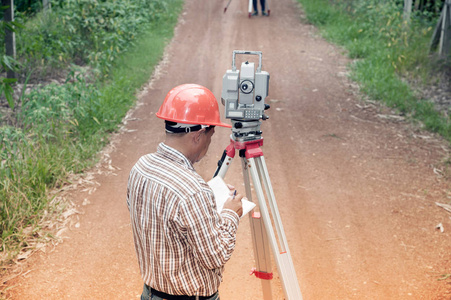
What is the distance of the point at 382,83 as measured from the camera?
28.7 ft

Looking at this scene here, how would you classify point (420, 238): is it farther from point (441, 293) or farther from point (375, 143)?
point (375, 143)

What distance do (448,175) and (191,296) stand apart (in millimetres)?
4911

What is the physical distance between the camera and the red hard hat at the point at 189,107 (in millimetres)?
2010

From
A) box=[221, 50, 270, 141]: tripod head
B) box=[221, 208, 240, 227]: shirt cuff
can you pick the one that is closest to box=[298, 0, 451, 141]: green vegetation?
box=[221, 50, 270, 141]: tripod head

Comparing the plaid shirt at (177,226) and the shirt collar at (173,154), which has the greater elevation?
the shirt collar at (173,154)

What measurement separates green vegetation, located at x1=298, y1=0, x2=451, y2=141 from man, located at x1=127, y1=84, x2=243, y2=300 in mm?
5916

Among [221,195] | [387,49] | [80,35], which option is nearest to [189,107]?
[221,195]

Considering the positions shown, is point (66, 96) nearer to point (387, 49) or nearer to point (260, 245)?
Result: point (260, 245)

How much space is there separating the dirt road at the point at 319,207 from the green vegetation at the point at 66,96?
0.34 meters

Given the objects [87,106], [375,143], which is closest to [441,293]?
[375,143]

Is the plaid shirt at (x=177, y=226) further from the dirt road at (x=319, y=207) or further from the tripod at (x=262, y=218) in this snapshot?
the dirt road at (x=319, y=207)

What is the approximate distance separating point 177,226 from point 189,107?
1.72ft

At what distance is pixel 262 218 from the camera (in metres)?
2.66

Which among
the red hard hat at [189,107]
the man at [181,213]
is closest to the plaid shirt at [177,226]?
the man at [181,213]
